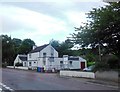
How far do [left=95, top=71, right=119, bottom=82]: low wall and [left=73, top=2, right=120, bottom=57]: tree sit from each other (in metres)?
2.25

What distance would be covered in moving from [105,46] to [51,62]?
43.8 m

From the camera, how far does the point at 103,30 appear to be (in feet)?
89.5

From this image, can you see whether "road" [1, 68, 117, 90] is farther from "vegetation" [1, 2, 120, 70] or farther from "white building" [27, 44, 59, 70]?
"white building" [27, 44, 59, 70]


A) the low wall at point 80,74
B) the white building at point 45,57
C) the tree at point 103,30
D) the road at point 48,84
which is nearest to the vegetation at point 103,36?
the tree at point 103,30

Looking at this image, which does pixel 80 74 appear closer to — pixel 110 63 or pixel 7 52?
pixel 110 63

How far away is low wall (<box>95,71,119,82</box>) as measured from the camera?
26.8 m

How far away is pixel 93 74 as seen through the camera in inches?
1225

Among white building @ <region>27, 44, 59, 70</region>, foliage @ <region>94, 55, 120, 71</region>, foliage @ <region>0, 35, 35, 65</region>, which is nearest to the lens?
foliage @ <region>94, 55, 120, 71</region>

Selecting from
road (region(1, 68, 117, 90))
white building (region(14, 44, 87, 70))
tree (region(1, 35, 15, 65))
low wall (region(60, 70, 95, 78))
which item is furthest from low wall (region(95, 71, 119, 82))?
tree (region(1, 35, 15, 65))

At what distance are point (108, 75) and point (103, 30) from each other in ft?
14.5

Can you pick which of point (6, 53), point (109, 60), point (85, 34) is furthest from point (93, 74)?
point (6, 53)

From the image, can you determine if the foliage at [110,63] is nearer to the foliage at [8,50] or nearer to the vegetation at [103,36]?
the vegetation at [103,36]

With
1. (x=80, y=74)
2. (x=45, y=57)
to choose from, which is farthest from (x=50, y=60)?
(x=80, y=74)

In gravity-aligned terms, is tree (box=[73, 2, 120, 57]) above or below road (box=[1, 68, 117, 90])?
above
